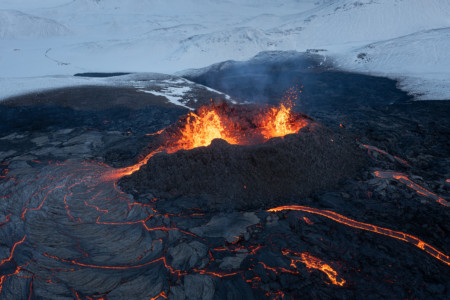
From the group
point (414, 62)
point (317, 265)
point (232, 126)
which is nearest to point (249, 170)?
point (232, 126)

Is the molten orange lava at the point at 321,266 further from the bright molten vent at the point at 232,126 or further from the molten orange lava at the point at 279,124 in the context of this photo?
the molten orange lava at the point at 279,124

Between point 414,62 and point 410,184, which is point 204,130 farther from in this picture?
point 414,62

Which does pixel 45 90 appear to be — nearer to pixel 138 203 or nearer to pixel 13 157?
pixel 13 157

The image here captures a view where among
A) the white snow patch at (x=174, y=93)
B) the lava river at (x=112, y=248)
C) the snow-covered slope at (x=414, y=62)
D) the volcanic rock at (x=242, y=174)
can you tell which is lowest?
the lava river at (x=112, y=248)

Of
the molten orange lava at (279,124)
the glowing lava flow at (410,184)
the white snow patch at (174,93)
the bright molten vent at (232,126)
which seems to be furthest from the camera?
the white snow patch at (174,93)

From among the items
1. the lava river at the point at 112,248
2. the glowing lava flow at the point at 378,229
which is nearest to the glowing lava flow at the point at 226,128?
the lava river at the point at 112,248

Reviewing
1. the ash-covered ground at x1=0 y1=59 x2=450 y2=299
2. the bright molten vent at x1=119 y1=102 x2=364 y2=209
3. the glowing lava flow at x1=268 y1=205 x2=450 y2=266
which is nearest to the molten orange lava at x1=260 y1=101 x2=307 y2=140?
the bright molten vent at x1=119 y1=102 x2=364 y2=209
